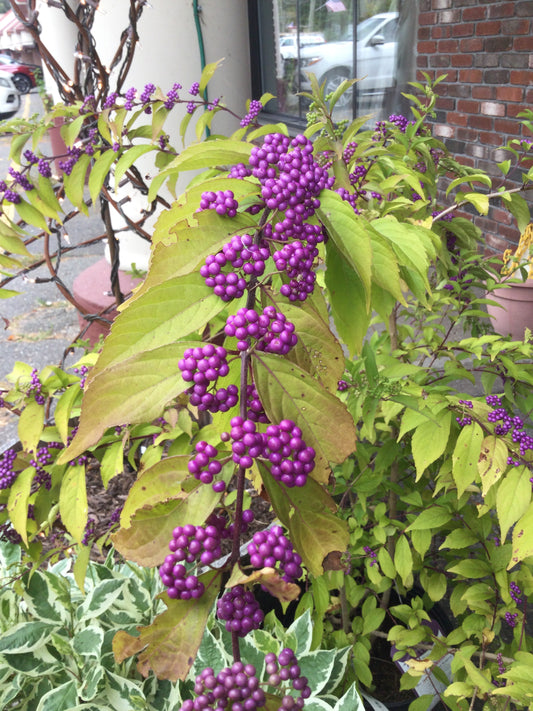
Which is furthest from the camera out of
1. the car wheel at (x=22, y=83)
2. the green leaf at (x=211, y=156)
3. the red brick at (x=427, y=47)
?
the car wheel at (x=22, y=83)

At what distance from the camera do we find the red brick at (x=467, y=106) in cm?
372

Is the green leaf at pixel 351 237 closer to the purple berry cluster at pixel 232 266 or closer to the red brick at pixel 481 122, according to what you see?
the purple berry cluster at pixel 232 266

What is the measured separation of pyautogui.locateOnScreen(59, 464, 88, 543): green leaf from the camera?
3.83ft

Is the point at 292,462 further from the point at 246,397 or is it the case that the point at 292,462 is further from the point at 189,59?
the point at 189,59

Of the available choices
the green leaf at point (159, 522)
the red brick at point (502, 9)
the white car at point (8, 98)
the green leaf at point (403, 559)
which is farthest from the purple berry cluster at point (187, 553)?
the white car at point (8, 98)

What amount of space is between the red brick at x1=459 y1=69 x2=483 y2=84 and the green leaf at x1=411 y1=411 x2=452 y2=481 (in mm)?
3268

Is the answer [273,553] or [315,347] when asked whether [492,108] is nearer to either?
[315,347]

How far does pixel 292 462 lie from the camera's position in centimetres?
48

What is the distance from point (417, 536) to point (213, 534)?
981 millimetres

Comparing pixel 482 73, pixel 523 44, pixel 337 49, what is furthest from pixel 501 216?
pixel 337 49

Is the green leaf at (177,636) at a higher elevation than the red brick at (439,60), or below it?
below

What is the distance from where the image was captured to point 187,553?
488mm

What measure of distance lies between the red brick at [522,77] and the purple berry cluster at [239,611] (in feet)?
11.7

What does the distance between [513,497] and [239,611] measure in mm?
671
